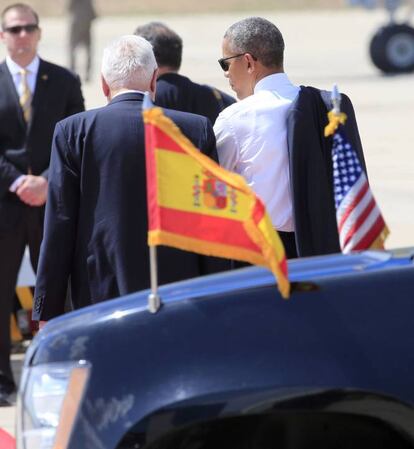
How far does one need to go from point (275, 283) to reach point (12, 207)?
12.2 ft

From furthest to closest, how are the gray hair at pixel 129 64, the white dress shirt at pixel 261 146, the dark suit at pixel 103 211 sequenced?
the white dress shirt at pixel 261 146 < the gray hair at pixel 129 64 < the dark suit at pixel 103 211

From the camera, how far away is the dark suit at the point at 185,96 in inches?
287

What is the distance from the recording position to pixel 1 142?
24.3 feet

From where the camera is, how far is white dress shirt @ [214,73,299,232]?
5527 mm

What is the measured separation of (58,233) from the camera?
5262 mm

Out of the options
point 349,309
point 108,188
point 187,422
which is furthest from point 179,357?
point 108,188

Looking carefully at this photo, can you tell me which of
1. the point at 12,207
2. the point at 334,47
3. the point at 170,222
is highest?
the point at 170,222

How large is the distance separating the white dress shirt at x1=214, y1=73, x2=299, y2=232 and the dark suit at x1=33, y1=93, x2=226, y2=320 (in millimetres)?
231

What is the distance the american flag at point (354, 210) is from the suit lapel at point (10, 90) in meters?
3.10

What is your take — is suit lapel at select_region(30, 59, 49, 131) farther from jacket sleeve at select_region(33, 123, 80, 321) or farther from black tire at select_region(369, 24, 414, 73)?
black tire at select_region(369, 24, 414, 73)

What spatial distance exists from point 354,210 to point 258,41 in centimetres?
151

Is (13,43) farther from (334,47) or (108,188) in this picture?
(334,47)

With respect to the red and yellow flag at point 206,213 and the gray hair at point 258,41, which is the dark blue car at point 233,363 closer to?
the red and yellow flag at point 206,213

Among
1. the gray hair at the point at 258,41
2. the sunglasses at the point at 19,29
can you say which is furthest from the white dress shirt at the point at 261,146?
the sunglasses at the point at 19,29
